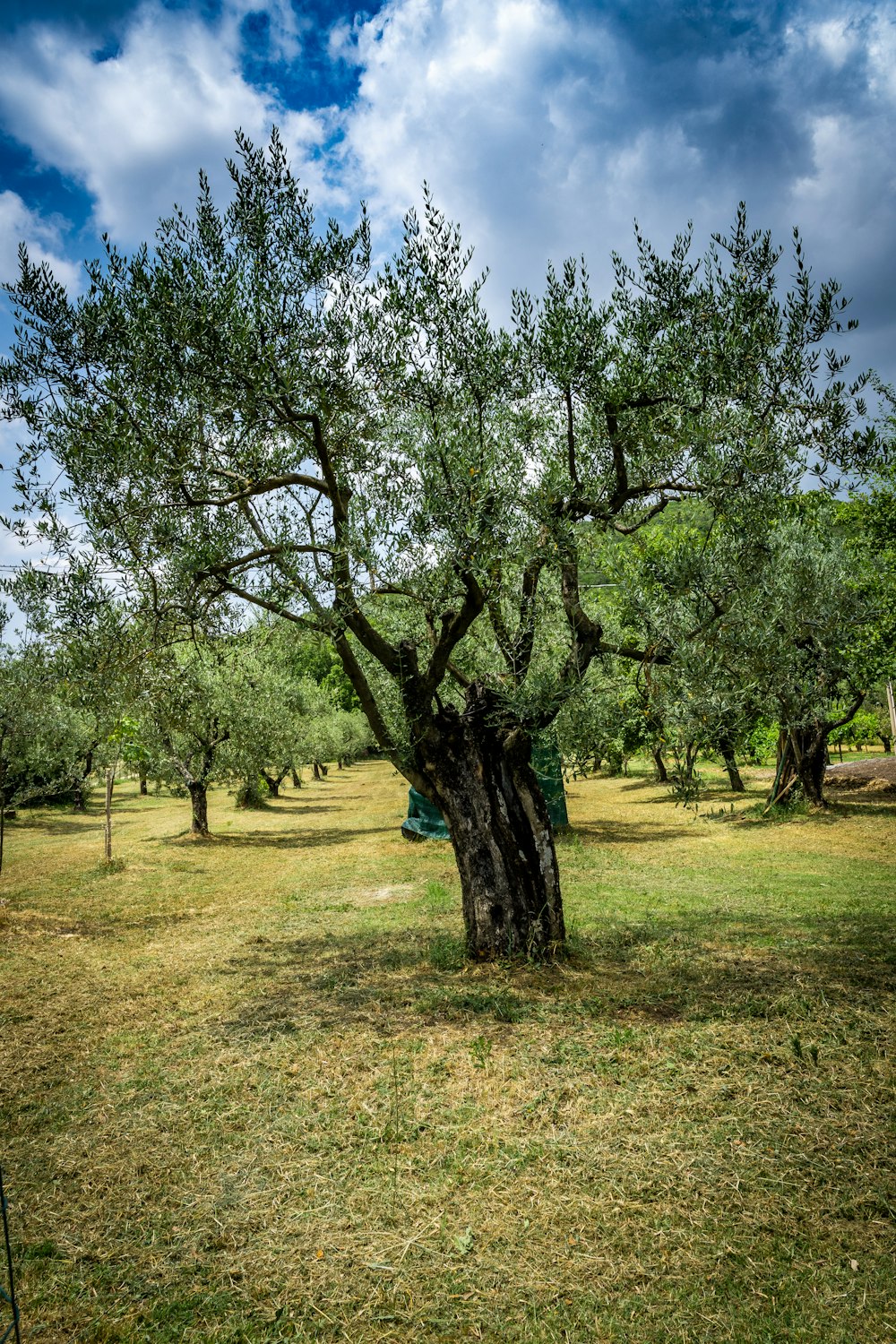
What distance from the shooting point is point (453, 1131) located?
18.6 ft

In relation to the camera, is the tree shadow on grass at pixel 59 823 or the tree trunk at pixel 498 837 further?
the tree shadow on grass at pixel 59 823

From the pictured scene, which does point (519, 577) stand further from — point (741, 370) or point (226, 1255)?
point (226, 1255)

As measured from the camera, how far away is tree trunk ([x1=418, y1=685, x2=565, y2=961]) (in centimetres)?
936

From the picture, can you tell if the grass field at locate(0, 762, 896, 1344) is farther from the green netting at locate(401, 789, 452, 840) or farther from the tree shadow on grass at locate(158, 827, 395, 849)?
the tree shadow on grass at locate(158, 827, 395, 849)

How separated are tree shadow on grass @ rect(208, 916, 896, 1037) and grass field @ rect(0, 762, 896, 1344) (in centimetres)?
6

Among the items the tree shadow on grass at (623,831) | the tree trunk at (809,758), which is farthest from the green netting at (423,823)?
the tree trunk at (809,758)

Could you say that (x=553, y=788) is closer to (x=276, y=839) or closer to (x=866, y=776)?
(x=276, y=839)

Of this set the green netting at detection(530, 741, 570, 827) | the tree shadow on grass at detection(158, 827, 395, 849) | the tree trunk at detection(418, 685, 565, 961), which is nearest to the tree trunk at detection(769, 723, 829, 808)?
the green netting at detection(530, 741, 570, 827)

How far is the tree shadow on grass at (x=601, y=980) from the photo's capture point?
25.7 ft

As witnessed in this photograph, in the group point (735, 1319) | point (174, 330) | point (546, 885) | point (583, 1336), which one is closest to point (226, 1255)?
point (583, 1336)

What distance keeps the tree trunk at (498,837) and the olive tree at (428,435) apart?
26 mm

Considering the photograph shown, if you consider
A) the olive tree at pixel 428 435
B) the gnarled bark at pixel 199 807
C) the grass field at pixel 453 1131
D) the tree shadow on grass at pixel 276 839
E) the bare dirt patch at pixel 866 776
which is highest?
the olive tree at pixel 428 435

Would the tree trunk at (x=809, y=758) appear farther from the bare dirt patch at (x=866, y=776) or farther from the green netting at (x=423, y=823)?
the green netting at (x=423, y=823)

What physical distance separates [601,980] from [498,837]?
2.02 meters
